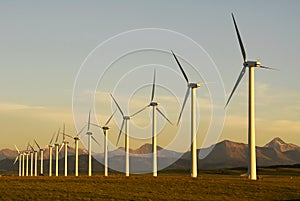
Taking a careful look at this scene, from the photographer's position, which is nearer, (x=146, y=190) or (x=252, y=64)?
(x=146, y=190)

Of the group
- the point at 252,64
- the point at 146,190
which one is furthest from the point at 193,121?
the point at 146,190

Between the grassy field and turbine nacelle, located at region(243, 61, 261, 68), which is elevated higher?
turbine nacelle, located at region(243, 61, 261, 68)

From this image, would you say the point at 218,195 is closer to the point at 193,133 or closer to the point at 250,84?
the point at 250,84

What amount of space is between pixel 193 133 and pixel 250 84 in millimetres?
19559

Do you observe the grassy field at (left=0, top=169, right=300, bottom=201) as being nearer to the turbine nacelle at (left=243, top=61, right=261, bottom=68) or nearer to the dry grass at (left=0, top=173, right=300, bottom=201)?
the dry grass at (left=0, top=173, right=300, bottom=201)

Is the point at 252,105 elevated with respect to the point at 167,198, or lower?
elevated

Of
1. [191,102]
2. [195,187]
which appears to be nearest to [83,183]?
[195,187]

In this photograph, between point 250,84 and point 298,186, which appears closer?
point 298,186

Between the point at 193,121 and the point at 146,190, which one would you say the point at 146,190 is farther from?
the point at 193,121

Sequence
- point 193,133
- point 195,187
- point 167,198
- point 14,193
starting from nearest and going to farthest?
point 167,198, point 14,193, point 195,187, point 193,133

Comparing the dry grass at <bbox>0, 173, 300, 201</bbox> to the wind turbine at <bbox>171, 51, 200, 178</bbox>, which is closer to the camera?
the dry grass at <bbox>0, 173, 300, 201</bbox>

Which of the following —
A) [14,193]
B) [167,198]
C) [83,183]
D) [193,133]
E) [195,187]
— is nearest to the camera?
[167,198]

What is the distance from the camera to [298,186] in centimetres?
8925

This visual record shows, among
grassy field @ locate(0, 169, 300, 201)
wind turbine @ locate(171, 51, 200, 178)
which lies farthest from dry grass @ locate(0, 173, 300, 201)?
wind turbine @ locate(171, 51, 200, 178)
